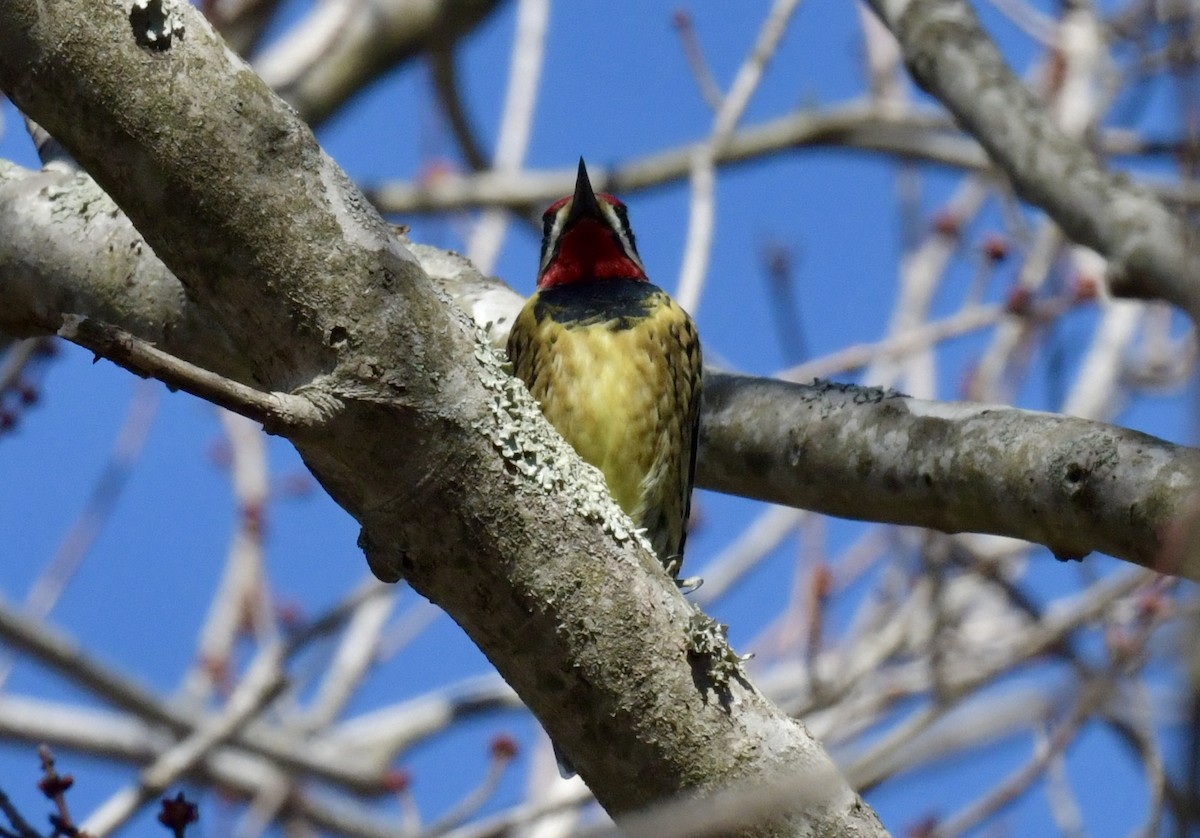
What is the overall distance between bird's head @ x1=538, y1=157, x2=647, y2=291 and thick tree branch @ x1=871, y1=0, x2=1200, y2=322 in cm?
103

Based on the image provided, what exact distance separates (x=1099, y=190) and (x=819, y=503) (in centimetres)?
96

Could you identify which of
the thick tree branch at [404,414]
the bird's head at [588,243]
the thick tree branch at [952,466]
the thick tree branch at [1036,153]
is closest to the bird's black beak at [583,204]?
the bird's head at [588,243]

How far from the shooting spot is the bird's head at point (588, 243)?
14.3ft

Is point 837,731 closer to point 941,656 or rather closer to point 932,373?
point 941,656

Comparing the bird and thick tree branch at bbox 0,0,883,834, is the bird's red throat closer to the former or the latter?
the bird

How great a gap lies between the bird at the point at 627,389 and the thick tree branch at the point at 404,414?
1.15 meters

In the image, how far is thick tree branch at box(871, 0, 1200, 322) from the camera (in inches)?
123

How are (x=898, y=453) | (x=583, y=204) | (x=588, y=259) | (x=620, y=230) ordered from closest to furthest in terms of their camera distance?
(x=898, y=453) < (x=588, y=259) < (x=583, y=204) < (x=620, y=230)

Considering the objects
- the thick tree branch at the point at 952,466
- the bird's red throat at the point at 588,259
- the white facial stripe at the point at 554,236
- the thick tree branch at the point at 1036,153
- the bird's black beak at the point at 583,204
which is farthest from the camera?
the white facial stripe at the point at 554,236

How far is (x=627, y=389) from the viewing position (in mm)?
3658

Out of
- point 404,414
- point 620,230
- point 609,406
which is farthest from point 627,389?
point 404,414

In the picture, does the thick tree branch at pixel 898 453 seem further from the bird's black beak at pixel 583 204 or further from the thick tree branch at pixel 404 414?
the bird's black beak at pixel 583 204

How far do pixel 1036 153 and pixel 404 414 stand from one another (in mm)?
1808

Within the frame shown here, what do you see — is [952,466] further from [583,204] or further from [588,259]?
[583,204]
